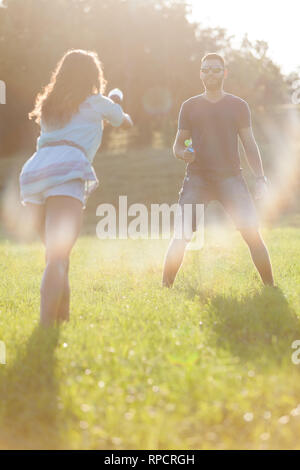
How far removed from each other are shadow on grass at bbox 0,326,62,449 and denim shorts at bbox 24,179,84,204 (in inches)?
42.0

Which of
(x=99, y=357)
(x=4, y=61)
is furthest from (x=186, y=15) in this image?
(x=99, y=357)

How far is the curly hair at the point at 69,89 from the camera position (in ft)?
14.5

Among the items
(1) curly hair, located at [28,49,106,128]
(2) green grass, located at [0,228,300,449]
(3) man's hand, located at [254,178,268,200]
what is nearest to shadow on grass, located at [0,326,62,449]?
(2) green grass, located at [0,228,300,449]

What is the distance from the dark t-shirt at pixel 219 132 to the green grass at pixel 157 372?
A: 130 centimetres

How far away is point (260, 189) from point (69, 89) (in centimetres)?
228

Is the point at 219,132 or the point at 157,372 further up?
the point at 219,132

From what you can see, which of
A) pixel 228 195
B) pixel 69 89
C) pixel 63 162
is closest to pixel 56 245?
pixel 63 162

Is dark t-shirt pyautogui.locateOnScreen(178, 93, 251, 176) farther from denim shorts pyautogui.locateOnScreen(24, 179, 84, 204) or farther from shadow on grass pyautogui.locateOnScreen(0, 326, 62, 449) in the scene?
shadow on grass pyautogui.locateOnScreen(0, 326, 62, 449)

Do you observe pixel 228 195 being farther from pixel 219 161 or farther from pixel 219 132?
pixel 219 132

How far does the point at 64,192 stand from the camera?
4293 mm

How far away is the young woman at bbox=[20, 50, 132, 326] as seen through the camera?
4.29m

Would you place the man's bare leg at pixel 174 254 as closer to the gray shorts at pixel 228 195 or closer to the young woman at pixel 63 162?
the gray shorts at pixel 228 195

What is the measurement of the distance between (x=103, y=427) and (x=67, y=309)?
1.83 m

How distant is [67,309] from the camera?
4.75 m
